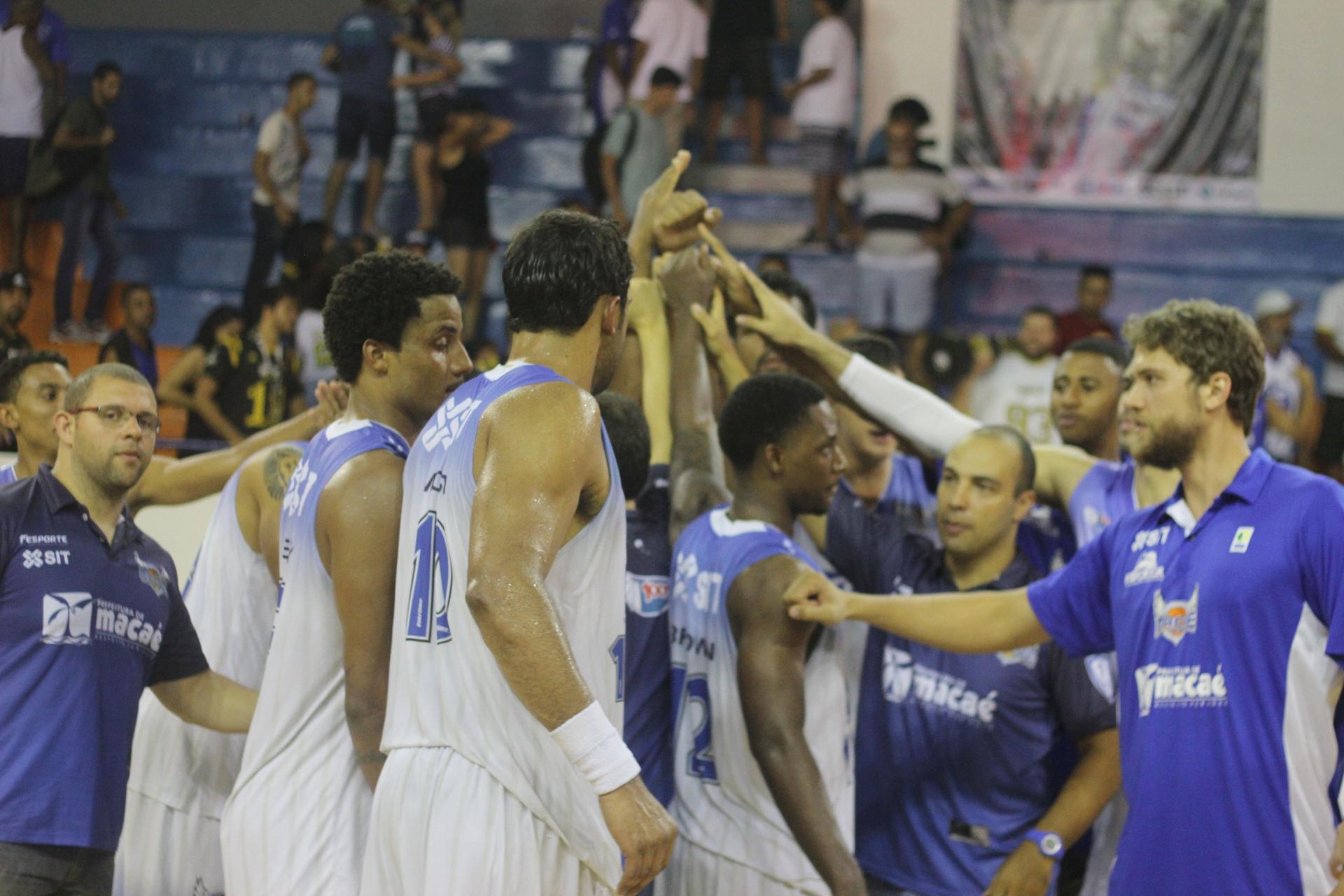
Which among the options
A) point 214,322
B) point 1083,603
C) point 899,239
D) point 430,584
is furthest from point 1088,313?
point 430,584

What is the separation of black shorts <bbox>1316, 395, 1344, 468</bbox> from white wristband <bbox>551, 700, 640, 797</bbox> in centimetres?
952

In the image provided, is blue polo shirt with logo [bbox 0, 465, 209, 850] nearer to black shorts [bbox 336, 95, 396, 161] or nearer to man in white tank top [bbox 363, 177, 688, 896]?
man in white tank top [bbox 363, 177, 688, 896]

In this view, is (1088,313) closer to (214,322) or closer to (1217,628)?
(214,322)

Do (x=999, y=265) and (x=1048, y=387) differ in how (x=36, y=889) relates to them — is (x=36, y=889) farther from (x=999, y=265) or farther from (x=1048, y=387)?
(x=999, y=265)

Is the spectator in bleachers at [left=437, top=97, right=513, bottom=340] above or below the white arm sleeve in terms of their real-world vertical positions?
above

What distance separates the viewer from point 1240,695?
3.48 meters

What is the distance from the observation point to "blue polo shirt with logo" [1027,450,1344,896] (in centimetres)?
343

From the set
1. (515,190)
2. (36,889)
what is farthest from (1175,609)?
(515,190)

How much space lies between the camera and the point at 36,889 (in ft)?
12.5

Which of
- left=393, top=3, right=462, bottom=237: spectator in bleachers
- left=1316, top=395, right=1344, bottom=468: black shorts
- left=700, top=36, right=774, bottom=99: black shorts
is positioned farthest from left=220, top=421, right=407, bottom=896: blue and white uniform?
left=700, top=36, right=774, bottom=99: black shorts

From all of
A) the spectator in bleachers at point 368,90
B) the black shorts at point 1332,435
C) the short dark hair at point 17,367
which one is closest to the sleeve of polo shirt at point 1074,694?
the short dark hair at point 17,367

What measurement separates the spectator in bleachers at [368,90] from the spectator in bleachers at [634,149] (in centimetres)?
191

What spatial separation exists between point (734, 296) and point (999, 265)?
9.64m

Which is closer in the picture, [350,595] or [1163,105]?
[350,595]
